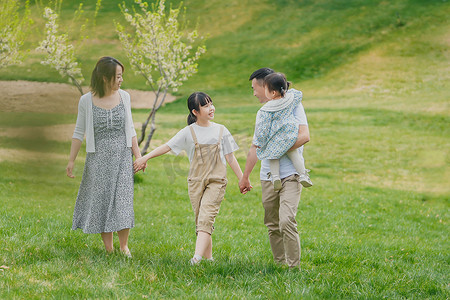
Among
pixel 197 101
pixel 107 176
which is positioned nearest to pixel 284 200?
pixel 197 101

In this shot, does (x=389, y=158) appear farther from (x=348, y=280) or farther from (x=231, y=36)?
(x=231, y=36)

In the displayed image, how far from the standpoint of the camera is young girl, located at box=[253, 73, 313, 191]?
540 centimetres

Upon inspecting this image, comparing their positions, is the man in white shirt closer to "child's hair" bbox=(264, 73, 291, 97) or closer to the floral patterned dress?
"child's hair" bbox=(264, 73, 291, 97)

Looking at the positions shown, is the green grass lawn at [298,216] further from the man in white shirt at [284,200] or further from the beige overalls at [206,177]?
the beige overalls at [206,177]

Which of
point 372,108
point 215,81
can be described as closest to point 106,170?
point 372,108

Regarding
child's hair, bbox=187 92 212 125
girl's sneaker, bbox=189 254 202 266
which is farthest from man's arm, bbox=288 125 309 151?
girl's sneaker, bbox=189 254 202 266

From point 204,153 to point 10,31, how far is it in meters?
13.2

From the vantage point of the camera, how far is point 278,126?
5445 mm

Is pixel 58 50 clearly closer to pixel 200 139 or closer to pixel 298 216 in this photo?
pixel 298 216

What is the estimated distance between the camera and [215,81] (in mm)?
43406

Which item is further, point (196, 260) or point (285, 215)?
point (196, 260)

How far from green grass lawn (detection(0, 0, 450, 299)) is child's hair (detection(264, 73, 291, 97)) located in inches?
73.0

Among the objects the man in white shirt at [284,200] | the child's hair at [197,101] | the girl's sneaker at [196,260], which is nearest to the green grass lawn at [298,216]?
the girl's sneaker at [196,260]

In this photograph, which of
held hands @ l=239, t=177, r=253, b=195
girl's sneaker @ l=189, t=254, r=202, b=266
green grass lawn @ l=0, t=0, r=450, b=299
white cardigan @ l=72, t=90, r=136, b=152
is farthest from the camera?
white cardigan @ l=72, t=90, r=136, b=152
